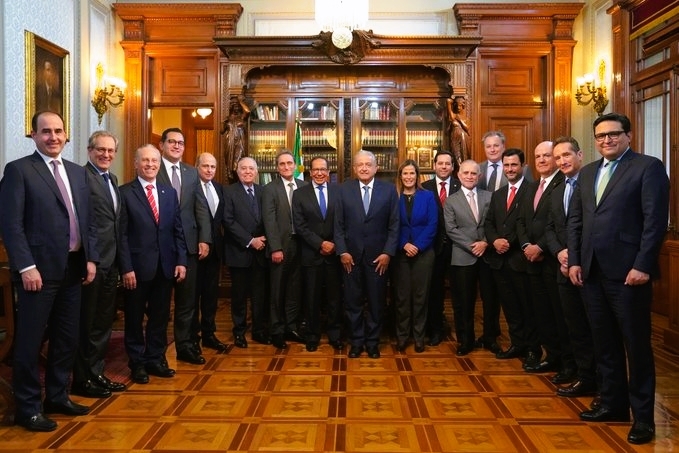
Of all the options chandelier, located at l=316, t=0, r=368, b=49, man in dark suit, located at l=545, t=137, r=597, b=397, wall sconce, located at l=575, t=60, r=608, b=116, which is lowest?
man in dark suit, located at l=545, t=137, r=597, b=397

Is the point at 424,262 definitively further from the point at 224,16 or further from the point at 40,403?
the point at 224,16

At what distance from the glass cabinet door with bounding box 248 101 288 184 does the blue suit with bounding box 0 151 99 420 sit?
3900mm

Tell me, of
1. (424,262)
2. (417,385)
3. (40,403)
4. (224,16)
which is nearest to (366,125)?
(224,16)

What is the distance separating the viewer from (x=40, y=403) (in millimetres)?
2750

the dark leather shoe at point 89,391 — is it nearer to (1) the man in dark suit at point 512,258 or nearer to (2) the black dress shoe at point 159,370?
(2) the black dress shoe at point 159,370

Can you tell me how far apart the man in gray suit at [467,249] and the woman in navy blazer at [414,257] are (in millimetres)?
156

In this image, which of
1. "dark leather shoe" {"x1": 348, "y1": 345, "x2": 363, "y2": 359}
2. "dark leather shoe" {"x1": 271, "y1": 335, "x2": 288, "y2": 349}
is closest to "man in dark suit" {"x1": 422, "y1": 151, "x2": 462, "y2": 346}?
"dark leather shoe" {"x1": 348, "y1": 345, "x2": 363, "y2": 359}

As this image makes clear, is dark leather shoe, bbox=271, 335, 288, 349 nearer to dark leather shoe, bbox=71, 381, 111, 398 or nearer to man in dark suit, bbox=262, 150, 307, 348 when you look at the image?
man in dark suit, bbox=262, 150, 307, 348

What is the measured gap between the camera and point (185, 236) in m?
3.76

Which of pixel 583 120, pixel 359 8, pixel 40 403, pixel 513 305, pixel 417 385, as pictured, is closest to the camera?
pixel 40 403

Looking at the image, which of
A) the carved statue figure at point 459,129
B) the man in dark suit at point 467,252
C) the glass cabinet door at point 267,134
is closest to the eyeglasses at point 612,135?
the man in dark suit at point 467,252

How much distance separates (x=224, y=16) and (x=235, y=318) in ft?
13.2

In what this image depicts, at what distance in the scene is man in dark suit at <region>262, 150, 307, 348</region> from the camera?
4250mm

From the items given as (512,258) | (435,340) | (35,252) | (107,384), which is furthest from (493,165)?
(35,252)
